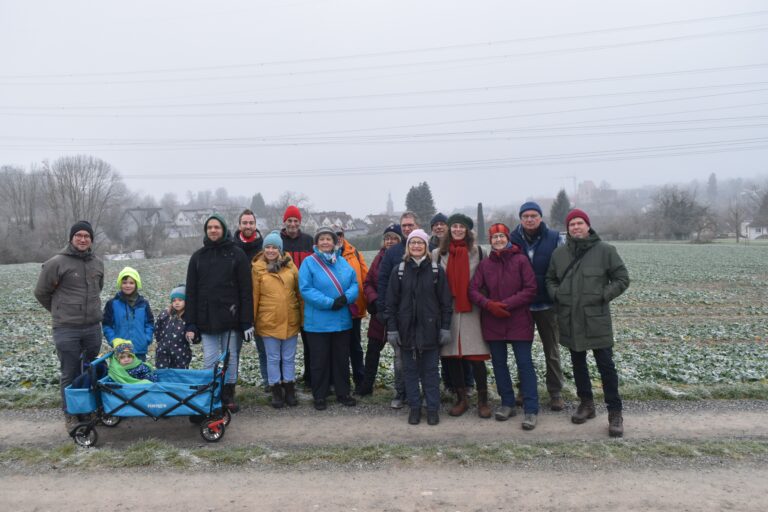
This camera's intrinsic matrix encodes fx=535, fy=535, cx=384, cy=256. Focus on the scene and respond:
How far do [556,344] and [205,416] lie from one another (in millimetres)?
4268

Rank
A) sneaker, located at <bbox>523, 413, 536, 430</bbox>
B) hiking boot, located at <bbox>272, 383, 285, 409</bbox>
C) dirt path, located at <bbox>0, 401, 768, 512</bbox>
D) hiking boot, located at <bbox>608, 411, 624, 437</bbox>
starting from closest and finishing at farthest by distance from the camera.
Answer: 1. dirt path, located at <bbox>0, 401, 768, 512</bbox>
2. hiking boot, located at <bbox>608, 411, 624, 437</bbox>
3. sneaker, located at <bbox>523, 413, 536, 430</bbox>
4. hiking boot, located at <bbox>272, 383, 285, 409</bbox>

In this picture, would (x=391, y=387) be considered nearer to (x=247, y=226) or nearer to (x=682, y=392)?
(x=247, y=226)

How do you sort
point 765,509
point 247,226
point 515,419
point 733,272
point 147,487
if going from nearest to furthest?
point 765,509 → point 147,487 → point 515,419 → point 247,226 → point 733,272

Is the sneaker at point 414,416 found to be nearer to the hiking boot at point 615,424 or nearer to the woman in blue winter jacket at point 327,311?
the woman in blue winter jacket at point 327,311

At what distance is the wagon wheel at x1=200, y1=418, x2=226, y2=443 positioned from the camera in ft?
18.9

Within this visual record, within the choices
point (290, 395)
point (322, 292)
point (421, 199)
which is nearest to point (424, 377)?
point (322, 292)

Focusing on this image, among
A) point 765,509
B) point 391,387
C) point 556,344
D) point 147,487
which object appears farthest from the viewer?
point 391,387

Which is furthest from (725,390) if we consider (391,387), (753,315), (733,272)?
(733,272)

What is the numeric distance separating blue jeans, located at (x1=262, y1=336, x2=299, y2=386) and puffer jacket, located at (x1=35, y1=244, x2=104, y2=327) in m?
2.09

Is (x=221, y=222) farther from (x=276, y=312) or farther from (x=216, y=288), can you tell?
(x=276, y=312)

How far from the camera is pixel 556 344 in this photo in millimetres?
6754

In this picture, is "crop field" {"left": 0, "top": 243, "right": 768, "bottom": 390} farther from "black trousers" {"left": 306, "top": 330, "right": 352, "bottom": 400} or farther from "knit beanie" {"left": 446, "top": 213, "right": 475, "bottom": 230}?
"knit beanie" {"left": 446, "top": 213, "right": 475, "bottom": 230}

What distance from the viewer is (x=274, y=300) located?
6785mm

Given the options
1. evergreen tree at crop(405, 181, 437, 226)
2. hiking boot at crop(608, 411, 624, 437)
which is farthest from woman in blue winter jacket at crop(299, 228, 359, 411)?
evergreen tree at crop(405, 181, 437, 226)
